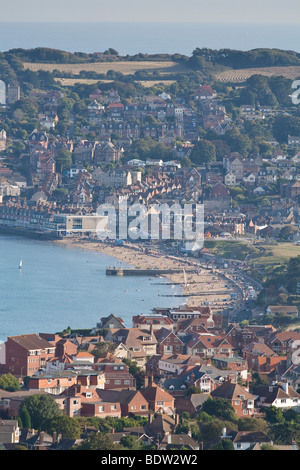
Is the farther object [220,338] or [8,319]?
[8,319]

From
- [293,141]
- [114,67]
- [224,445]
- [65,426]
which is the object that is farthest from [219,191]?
[224,445]

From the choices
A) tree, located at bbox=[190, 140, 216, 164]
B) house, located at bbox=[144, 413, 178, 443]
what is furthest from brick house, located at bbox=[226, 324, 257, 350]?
tree, located at bbox=[190, 140, 216, 164]

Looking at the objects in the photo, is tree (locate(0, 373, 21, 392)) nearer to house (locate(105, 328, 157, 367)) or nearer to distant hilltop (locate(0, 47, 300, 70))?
house (locate(105, 328, 157, 367))

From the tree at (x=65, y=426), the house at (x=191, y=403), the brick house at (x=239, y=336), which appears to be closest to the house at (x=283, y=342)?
the brick house at (x=239, y=336)

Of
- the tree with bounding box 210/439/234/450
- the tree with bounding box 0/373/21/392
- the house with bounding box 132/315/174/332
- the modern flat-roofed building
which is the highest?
the tree with bounding box 210/439/234/450
